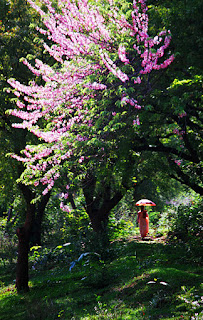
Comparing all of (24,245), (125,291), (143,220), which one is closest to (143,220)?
(143,220)

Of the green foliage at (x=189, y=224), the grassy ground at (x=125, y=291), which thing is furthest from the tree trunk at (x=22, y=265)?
the green foliage at (x=189, y=224)

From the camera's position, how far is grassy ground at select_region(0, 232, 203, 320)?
267 inches

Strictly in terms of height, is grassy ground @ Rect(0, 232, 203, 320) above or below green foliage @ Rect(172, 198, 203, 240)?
below

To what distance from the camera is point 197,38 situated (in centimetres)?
698

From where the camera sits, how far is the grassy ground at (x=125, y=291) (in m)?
6.78

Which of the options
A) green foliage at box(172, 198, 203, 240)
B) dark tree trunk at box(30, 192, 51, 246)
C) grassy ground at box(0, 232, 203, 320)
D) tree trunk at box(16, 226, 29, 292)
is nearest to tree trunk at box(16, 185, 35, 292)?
tree trunk at box(16, 226, 29, 292)

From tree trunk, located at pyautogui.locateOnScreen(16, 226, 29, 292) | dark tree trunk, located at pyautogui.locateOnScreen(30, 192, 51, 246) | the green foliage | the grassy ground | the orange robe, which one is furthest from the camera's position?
dark tree trunk, located at pyautogui.locateOnScreen(30, 192, 51, 246)

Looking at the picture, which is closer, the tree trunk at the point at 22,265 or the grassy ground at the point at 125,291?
the grassy ground at the point at 125,291

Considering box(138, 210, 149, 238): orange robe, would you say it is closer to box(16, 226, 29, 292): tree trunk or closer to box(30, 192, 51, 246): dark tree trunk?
box(16, 226, 29, 292): tree trunk

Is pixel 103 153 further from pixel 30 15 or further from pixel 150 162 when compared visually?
pixel 30 15

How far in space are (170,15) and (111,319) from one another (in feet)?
20.5

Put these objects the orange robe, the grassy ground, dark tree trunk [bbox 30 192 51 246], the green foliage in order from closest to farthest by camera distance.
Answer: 1. the grassy ground
2. the green foliage
3. the orange robe
4. dark tree trunk [bbox 30 192 51 246]

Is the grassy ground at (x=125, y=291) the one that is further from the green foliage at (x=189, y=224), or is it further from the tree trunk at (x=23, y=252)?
the green foliage at (x=189, y=224)

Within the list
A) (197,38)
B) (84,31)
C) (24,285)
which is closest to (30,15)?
(84,31)
